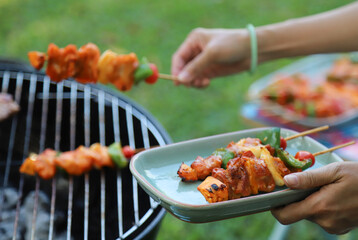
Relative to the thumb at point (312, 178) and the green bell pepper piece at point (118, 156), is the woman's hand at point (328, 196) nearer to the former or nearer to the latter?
the thumb at point (312, 178)

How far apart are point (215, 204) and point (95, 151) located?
123cm

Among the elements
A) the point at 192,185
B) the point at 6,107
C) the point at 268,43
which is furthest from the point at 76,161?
the point at 268,43

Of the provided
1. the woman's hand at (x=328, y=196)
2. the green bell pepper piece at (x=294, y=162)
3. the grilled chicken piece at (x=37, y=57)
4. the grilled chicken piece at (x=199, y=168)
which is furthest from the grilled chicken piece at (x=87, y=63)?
the woman's hand at (x=328, y=196)

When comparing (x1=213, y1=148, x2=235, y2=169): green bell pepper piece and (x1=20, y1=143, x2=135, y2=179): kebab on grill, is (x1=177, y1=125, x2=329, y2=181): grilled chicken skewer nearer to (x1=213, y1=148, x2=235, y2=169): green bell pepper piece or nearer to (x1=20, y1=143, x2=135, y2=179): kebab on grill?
(x1=213, y1=148, x2=235, y2=169): green bell pepper piece

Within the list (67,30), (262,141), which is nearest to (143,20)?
(67,30)

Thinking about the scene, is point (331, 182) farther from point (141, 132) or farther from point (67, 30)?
point (67, 30)

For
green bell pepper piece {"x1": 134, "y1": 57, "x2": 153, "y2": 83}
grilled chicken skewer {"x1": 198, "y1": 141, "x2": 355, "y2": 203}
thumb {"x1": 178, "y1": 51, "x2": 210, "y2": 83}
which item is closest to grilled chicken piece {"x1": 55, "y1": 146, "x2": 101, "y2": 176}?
green bell pepper piece {"x1": 134, "y1": 57, "x2": 153, "y2": 83}

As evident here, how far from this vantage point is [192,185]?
1861mm

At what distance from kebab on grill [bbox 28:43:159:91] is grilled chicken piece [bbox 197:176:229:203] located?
3.69ft

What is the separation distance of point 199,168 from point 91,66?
1.09 meters

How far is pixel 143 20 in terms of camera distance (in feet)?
24.2

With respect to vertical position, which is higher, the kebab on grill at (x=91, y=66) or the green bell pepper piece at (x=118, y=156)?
the kebab on grill at (x=91, y=66)

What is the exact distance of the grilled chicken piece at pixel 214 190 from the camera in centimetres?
171

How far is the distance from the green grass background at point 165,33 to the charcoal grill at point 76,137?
1619 mm
